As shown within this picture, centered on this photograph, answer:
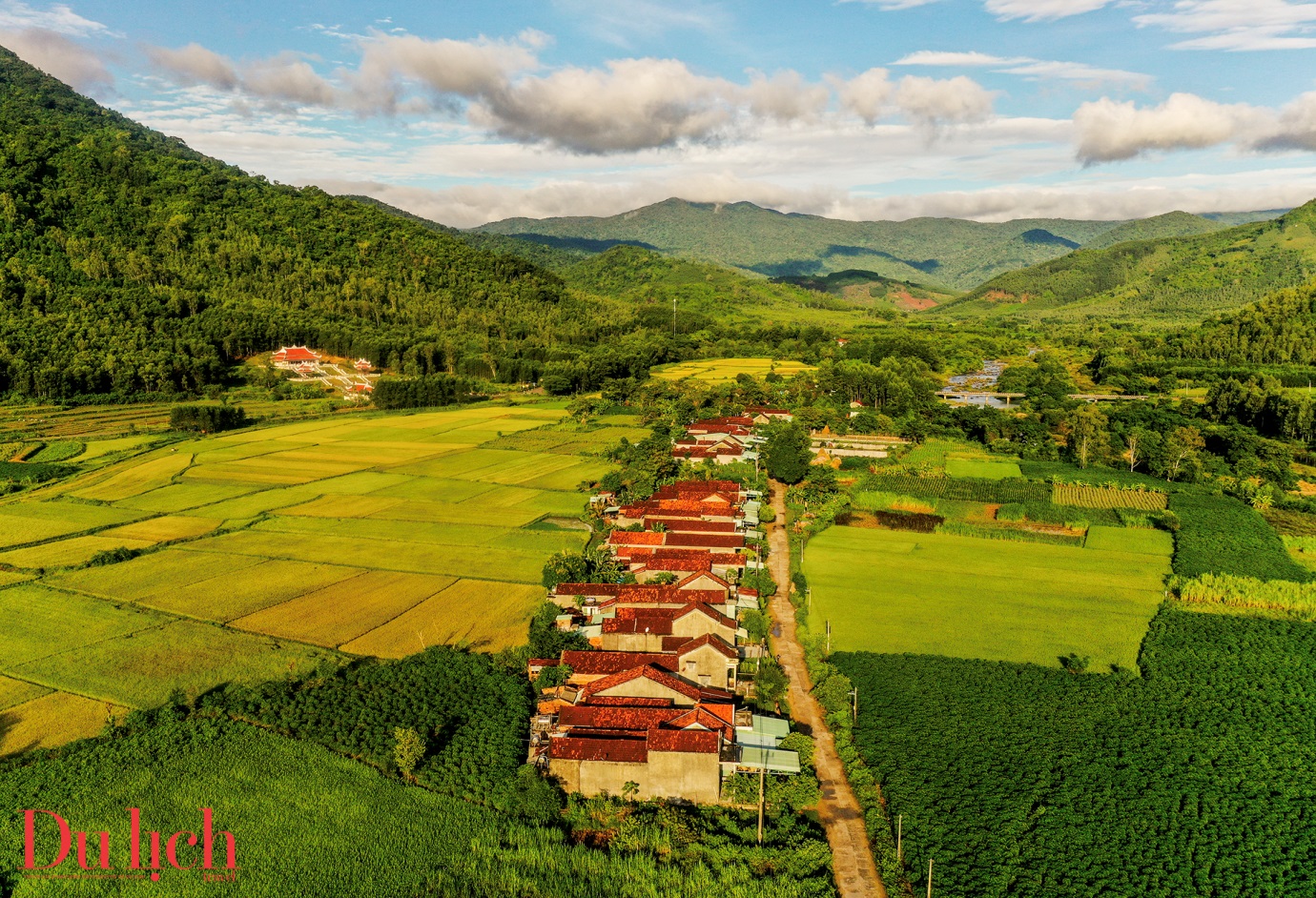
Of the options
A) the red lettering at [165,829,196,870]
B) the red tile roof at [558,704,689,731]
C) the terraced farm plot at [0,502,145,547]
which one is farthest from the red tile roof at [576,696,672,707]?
the terraced farm plot at [0,502,145,547]

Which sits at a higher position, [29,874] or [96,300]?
[96,300]

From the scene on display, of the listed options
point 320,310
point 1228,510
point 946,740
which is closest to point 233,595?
point 946,740

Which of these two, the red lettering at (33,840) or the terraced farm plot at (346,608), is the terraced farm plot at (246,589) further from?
the red lettering at (33,840)

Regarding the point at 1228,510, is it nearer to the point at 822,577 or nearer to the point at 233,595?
the point at 822,577

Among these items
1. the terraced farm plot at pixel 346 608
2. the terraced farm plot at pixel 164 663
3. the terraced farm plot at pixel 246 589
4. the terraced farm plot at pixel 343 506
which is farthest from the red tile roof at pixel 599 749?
the terraced farm plot at pixel 343 506

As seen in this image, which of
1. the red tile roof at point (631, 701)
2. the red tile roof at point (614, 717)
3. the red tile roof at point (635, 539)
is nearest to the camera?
the red tile roof at point (614, 717)

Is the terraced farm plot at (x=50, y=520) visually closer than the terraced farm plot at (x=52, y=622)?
No

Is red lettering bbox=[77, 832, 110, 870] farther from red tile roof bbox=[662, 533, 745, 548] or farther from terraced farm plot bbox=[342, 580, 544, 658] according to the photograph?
red tile roof bbox=[662, 533, 745, 548]

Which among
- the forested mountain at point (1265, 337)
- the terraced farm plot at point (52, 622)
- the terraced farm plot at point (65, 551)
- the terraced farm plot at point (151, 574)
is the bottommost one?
the terraced farm plot at point (52, 622)
